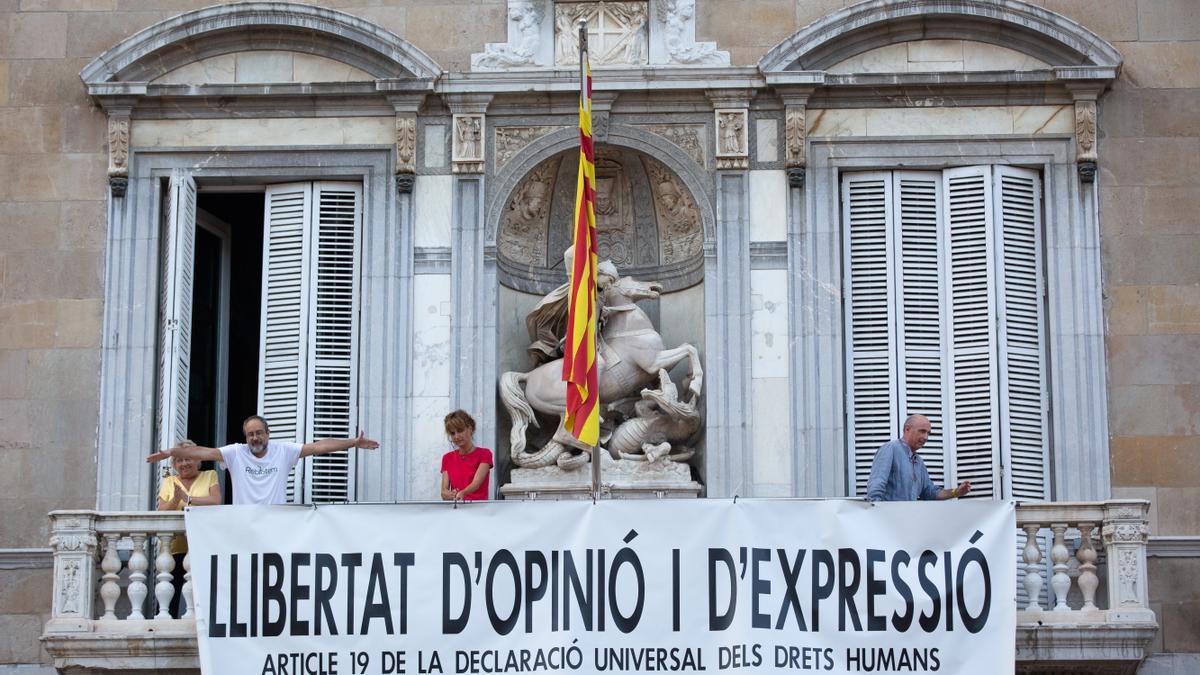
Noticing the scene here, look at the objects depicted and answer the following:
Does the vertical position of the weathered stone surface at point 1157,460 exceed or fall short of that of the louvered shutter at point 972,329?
it falls short

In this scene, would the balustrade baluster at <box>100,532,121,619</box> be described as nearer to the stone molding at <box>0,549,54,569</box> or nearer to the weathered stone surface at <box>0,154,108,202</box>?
the stone molding at <box>0,549,54,569</box>

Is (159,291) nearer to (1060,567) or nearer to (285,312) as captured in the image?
(285,312)

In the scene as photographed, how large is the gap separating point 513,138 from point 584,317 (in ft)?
A: 8.42

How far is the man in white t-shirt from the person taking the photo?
18.4 meters

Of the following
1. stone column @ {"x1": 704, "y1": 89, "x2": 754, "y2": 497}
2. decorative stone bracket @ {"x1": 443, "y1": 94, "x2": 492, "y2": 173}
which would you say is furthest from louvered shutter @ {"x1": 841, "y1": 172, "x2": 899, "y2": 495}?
decorative stone bracket @ {"x1": 443, "y1": 94, "x2": 492, "y2": 173}

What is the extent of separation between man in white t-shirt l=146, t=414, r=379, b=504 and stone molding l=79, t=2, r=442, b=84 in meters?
3.40

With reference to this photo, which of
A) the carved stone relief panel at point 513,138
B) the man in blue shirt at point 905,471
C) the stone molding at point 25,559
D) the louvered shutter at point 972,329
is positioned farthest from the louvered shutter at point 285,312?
the louvered shutter at point 972,329

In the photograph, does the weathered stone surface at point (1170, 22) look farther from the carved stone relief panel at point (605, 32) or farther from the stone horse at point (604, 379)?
the stone horse at point (604, 379)

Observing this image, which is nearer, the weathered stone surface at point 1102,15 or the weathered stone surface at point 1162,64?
the weathered stone surface at point 1162,64

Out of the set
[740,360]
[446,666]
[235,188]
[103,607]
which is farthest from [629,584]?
[235,188]

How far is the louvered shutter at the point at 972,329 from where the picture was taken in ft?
63.6

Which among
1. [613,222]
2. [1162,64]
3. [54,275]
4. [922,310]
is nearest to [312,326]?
[54,275]

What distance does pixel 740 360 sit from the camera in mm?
19422

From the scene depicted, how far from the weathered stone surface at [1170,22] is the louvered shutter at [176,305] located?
7.96 metres
